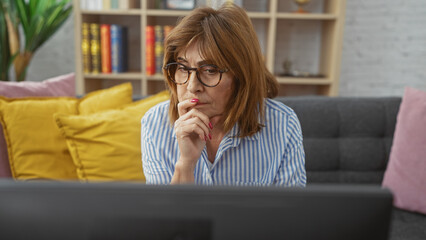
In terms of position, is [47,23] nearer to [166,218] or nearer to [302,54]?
[302,54]

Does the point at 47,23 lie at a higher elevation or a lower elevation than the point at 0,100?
higher

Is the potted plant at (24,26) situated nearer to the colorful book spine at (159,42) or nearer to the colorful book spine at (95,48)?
the colorful book spine at (95,48)

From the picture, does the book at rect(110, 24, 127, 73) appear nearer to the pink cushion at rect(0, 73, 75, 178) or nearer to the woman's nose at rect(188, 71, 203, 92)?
the pink cushion at rect(0, 73, 75, 178)

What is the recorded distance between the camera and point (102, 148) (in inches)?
57.0

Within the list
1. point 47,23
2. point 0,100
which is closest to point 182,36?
point 0,100

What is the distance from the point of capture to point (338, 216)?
1.28 feet

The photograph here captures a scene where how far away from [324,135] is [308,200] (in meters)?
1.38

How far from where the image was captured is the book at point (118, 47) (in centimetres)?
256

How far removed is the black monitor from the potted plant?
2145 millimetres

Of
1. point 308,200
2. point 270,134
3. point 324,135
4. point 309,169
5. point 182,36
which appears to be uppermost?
point 182,36

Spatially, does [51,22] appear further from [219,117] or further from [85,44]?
[219,117]

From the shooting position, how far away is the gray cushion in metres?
1.68

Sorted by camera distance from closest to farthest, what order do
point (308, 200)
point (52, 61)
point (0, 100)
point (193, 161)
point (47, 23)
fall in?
point (308, 200), point (193, 161), point (0, 100), point (47, 23), point (52, 61)

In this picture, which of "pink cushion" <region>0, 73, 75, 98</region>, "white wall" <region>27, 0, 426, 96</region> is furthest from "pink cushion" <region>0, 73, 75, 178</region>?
"white wall" <region>27, 0, 426, 96</region>
